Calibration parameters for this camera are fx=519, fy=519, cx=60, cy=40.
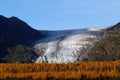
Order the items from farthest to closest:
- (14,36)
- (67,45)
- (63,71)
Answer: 1. (14,36)
2. (67,45)
3. (63,71)

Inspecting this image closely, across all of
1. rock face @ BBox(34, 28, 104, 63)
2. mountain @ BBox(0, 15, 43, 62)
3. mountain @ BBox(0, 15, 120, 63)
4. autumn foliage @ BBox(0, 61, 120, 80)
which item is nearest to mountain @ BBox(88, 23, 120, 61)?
mountain @ BBox(0, 15, 120, 63)

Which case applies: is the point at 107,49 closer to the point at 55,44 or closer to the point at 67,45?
the point at 67,45

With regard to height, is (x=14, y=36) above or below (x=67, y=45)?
above

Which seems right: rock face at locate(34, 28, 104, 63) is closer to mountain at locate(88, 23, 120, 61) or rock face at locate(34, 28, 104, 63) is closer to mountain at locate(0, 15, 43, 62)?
mountain at locate(88, 23, 120, 61)

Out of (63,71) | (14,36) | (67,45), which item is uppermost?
(14,36)

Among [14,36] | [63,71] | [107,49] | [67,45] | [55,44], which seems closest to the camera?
[63,71]

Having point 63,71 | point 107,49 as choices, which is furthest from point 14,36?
point 63,71

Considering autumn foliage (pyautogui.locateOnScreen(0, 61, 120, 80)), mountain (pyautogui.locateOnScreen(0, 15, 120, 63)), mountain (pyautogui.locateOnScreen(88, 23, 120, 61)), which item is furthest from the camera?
mountain (pyautogui.locateOnScreen(0, 15, 120, 63))

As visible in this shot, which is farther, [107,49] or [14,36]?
[14,36]
